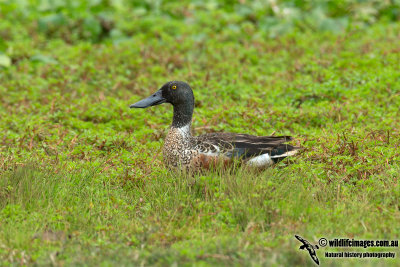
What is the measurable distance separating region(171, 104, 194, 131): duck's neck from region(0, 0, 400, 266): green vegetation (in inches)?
21.4

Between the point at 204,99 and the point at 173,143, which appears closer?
the point at 173,143

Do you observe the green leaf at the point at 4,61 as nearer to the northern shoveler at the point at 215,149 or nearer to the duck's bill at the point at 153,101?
the duck's bill at the point at 153,101

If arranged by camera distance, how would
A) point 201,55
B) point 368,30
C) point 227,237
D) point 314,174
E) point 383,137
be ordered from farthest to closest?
point 368,30 < point 201,55 < point 383,137 < point 314,174 < point 227,237

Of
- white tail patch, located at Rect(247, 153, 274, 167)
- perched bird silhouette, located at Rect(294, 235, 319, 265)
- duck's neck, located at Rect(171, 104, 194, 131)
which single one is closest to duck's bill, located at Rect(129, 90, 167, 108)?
duck's neck, located at Rect(171, 104, 194, 131)

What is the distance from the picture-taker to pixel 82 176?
611 cm

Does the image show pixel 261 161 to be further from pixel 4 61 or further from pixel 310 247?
pixel 4 61

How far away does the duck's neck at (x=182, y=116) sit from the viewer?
6.63 meters

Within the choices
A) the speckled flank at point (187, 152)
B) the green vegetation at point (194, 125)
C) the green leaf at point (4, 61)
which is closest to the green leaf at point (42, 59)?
the green vegetation at point (194, 125)

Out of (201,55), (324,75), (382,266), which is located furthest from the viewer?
(201,55)

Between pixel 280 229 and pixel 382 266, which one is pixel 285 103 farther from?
pixel 382 266

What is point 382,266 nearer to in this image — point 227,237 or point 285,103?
point 227,237

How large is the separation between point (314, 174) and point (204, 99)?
3.35 m

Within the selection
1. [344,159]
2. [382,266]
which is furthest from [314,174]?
[382,266]

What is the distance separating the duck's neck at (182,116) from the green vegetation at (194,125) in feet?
1.78
